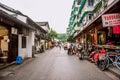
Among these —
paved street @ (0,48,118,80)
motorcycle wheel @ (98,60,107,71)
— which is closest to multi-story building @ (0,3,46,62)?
paved street @ (0,48,118,80)

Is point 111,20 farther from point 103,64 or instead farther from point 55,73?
point 55,73

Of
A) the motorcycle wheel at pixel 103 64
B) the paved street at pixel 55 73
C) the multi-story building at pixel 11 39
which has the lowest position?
the paved street at pixel 55 73

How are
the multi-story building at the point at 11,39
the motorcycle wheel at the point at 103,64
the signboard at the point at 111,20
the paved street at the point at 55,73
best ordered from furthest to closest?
the multi-story building at the point at 11,39
the motorcycle wheel at the point at 103,64
the signboard at the point at 111,20
the paved street at the point at 55,73

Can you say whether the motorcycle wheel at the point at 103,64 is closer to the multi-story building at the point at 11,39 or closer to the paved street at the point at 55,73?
the paved street at the point at 55,73

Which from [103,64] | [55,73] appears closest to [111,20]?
[103,64]

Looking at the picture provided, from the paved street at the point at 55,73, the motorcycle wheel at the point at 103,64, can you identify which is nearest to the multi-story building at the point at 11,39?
the paved street at the point at 55,73

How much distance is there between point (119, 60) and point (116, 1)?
10.7 feet

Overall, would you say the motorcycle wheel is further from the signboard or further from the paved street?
the signboard

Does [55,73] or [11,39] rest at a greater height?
[11,39]

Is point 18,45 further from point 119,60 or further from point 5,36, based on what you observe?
point 119,60

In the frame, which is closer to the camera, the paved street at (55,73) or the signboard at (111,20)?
the paved street at (55,73)

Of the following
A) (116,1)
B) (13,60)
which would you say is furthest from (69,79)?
(13,60)

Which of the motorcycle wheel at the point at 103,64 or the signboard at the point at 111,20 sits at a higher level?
the signboard at the point at 111,20

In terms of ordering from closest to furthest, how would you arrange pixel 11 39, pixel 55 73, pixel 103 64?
pixel 55 73 → pixel 103 64 → pixel 11 39
